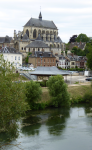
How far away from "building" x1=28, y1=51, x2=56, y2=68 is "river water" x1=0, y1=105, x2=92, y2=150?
136ft

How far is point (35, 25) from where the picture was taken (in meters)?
111

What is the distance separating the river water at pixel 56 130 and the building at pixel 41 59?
4160 cm

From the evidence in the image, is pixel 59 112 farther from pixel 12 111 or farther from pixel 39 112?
pixel 12 111

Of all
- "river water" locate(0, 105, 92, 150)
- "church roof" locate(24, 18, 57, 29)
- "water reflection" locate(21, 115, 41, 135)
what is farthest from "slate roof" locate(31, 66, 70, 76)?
"church roof" locate(24, 18, 57, 29)

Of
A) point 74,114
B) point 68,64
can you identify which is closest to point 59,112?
point 74,114

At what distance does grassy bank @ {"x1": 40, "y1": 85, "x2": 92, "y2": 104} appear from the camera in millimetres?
44256

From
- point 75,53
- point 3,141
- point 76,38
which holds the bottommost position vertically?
point 3,141

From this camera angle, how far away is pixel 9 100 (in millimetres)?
20859

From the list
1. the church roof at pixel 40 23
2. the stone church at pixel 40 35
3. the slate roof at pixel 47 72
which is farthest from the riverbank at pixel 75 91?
the church roof at pixel 40 23

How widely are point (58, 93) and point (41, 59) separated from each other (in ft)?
127

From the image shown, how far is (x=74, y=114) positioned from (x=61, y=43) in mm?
79015

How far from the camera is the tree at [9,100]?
2073 centimetres

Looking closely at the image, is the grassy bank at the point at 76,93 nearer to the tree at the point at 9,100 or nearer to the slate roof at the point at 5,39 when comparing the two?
the tree at the point at 9,100

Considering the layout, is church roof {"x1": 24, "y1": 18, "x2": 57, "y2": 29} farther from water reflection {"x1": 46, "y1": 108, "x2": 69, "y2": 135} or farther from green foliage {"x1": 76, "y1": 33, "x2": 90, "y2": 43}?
water reflection {"x1": 46, "y1": 108, "x2": 69, "y2": 135}
